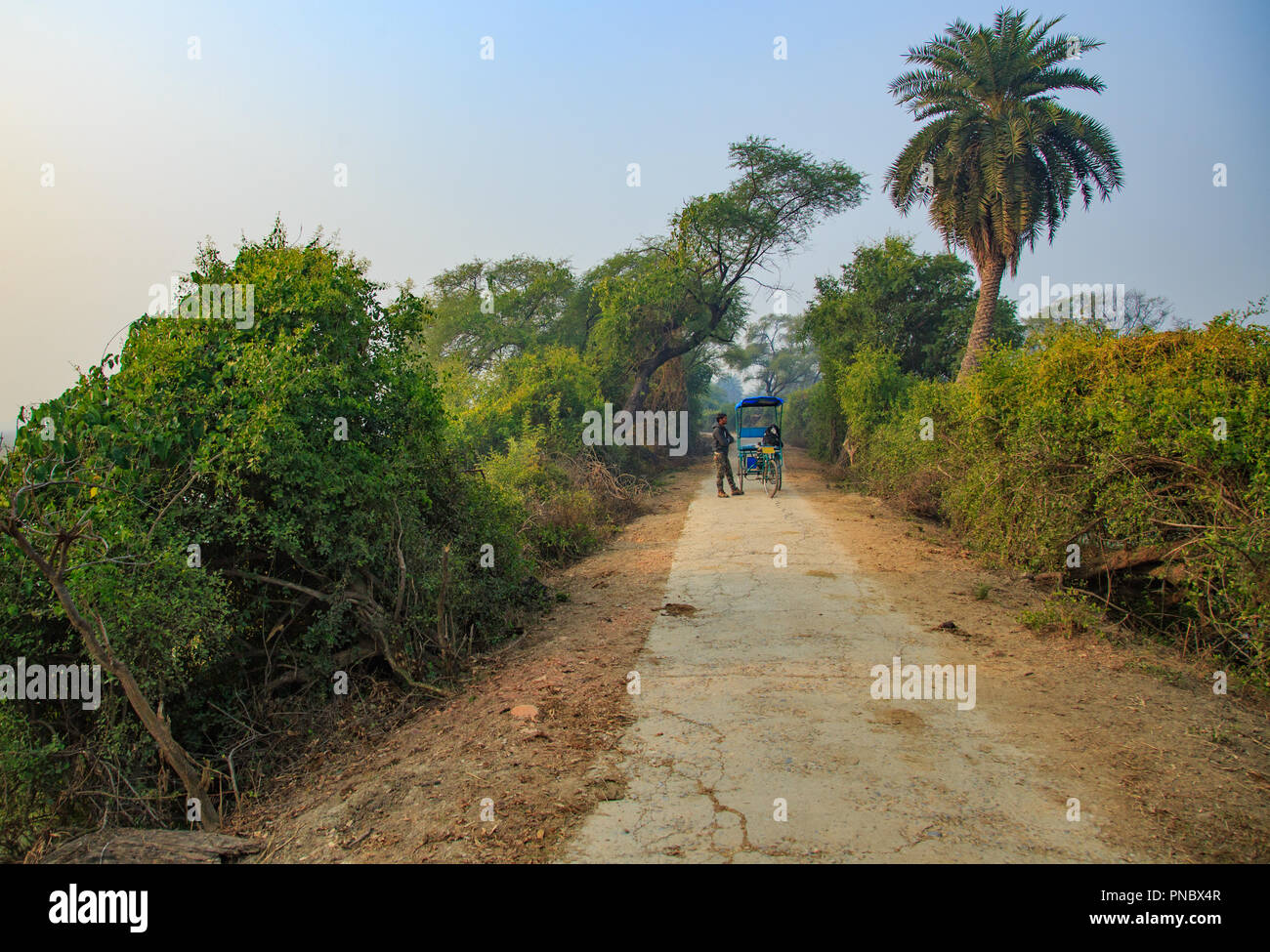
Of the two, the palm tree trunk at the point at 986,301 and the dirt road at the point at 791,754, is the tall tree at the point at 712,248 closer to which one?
the palm tree trunk at the point at 986,301

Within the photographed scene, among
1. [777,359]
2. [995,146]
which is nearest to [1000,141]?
[995,146]

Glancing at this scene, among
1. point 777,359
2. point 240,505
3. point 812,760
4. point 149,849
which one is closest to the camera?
point 149,849

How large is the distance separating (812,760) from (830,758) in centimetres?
12

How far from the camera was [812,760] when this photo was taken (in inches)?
172

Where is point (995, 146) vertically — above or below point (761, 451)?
above

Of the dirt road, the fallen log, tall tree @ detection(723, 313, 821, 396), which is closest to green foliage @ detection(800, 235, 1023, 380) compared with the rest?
the dirt road

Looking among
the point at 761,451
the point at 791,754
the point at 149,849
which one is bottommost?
the point at 149,849

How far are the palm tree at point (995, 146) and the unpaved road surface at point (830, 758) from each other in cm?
1381

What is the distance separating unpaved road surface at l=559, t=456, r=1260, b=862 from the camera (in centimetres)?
351

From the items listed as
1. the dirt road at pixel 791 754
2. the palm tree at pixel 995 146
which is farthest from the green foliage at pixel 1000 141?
the dirt road at pixel 791 754

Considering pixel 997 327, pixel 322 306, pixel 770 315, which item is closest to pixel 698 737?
pixel 322 306

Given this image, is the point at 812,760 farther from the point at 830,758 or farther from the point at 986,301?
the point at 986,301
